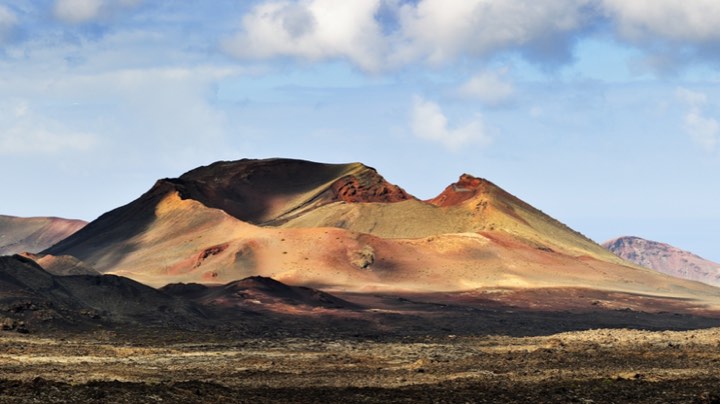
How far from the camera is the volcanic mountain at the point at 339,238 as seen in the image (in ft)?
444

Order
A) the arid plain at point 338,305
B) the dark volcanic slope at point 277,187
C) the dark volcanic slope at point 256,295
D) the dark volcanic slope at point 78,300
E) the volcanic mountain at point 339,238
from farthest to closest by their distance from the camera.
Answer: the dark volcanic slope at point 277,187 < the volcanic mountain at point 339,238 < the dark volcanic slope at point 256,295 < the dark volcanic slope at point 78,300 < the arid plain at point 338,305

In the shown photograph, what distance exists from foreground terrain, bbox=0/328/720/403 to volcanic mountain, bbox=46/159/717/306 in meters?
59.6

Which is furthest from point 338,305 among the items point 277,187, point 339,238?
point 277,187

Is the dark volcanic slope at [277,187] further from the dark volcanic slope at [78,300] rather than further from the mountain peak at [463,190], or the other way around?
the dark volcanic slope at [78,300]

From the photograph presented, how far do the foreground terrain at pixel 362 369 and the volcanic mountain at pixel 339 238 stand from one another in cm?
5965

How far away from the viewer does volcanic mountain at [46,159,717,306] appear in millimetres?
135375

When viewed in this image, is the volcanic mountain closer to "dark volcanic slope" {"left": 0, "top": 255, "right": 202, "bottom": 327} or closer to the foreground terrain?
"dark volcanic slope" {"left": 0, "top": 255, "right": 202, "bottom": 327}

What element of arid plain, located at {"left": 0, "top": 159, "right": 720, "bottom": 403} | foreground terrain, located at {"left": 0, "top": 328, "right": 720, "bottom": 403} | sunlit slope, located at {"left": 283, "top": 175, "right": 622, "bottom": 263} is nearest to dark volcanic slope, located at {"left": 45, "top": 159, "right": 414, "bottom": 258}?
arid plain, located at {"left": 0, "top": 159, "right": 720, "bottom": 403}

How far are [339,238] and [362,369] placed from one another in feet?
294

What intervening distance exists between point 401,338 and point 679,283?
8940 cm

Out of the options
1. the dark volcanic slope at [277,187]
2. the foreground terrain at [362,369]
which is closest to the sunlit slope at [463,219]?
the dark volcanic slope at [277,187]

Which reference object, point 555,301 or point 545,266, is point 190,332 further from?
point 545,266

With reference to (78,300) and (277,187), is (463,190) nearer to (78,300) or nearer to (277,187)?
(277,187)

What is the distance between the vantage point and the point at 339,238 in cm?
14050
